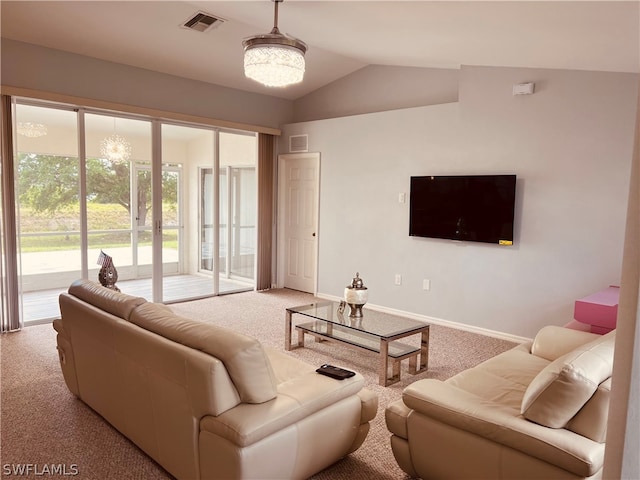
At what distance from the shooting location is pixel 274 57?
126 inches

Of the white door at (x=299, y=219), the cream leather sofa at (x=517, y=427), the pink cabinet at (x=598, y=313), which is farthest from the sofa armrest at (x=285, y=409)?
the white door at (x=299, y=219)

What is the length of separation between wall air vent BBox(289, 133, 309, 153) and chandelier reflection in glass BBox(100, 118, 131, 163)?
7.72 ft

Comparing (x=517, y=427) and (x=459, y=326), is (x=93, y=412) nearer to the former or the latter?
(x=517, y=427)

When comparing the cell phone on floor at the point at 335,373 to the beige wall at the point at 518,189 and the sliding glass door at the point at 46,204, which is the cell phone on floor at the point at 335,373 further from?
the sliding glass door at the point at 46,204

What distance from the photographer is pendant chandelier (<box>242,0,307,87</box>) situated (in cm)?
319

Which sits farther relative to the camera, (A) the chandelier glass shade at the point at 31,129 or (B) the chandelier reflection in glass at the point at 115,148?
(B) the chandelier reflection in glass at the point at 115,148

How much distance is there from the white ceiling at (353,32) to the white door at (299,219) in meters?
1.46

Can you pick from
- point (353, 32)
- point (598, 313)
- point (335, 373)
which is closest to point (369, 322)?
point (335, 373)

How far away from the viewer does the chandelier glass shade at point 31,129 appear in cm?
465

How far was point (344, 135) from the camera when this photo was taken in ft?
20.0

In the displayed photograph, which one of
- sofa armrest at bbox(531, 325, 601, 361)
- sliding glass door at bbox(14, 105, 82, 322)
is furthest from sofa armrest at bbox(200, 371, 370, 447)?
sliding glass door at bbox(14, 105, 82, 322)

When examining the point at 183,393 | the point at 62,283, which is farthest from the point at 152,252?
the point at 183,393

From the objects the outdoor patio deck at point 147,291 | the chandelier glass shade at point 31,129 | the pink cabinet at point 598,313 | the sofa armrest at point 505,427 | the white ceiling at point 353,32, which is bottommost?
the outdoor patio deck at point 147,291

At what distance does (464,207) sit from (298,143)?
2832 millimetres
